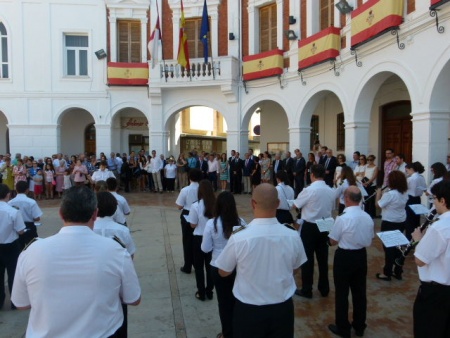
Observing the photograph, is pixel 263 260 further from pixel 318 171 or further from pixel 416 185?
pixel 416 185

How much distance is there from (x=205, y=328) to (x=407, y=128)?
440 inches

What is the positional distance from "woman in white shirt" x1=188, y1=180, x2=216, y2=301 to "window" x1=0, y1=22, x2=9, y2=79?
16607 mm

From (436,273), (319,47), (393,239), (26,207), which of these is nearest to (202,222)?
(393,239)

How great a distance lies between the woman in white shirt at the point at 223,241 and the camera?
3941mm

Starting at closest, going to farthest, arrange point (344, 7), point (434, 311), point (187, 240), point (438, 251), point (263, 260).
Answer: point (263, 260)
point (438, 251)
point (434, 311)
point (187, 240)
point (344, 7)

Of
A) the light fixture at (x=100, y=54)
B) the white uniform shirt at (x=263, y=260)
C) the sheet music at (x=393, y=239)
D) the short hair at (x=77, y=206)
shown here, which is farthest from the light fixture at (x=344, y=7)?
the short hair at (x=77, y=206)

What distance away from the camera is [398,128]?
1348cm

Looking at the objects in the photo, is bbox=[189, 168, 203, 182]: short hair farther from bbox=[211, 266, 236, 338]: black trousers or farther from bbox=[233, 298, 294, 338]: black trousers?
bbox=[233, 298, 294, 338]: black trousers

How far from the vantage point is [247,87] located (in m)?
16.8

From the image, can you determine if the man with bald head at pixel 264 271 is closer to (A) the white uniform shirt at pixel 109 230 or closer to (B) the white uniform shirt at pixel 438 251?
(B) the white uniform shirt at pixel 438 251

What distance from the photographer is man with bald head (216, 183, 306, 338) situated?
8.86 ft

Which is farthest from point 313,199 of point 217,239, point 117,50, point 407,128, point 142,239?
point 117,50

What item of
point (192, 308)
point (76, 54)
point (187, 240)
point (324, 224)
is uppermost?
point (76, 54)

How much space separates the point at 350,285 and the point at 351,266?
0.81 feet
